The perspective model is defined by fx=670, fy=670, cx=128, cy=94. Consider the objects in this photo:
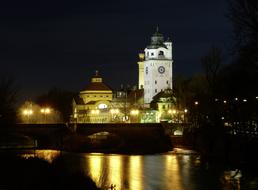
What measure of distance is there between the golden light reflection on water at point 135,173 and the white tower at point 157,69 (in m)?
87.4

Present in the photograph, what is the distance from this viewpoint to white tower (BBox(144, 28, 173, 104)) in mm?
162625

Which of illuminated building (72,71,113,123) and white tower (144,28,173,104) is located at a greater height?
white tower (144,28,173,104)

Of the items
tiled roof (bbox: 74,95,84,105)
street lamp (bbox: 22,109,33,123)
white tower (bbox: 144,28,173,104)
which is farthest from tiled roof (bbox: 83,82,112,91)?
street lamp (bbox: 22,109,33,123)

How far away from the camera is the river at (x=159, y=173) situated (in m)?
48.6

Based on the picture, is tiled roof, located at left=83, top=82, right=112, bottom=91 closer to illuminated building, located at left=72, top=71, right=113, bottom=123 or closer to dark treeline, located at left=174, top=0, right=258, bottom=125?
illuminated building, located at left=72, top=71, right=113, bottom=123

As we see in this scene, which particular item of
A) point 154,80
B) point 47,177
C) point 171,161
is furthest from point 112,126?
point 154,80

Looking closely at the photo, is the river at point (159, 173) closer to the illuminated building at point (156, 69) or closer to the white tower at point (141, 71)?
the illuminated building at point (156, 69)

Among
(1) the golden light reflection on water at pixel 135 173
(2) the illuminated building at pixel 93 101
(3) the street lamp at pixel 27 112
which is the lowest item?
(1) the golden light reflection on water at pixel 135 173

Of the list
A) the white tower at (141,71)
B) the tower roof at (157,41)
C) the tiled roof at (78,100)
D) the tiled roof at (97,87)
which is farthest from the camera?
the tiled roof at (97,87)

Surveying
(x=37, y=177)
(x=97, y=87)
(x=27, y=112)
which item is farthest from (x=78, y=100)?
(x=37, y=177)

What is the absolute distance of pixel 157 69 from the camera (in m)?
163

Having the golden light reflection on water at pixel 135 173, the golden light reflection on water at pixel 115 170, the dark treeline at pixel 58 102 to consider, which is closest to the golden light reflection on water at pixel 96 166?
the golden light reflection on water at pixel 115 170

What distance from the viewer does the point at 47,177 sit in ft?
130

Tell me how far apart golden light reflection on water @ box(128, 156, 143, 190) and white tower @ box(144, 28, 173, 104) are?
87401 mm
